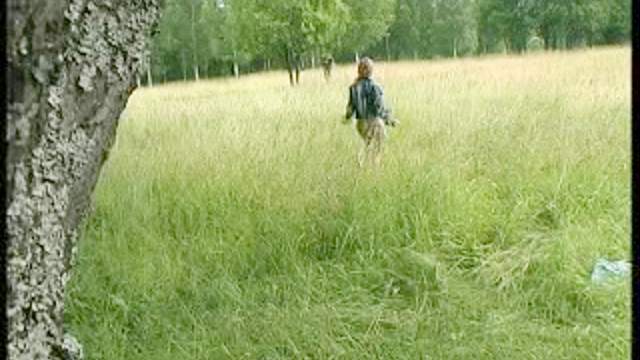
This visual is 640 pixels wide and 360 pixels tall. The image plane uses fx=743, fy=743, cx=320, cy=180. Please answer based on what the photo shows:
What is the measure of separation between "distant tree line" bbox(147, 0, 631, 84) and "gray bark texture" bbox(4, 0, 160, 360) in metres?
15.0

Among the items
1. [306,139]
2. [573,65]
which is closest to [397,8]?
[573,65]

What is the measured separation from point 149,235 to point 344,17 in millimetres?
18607

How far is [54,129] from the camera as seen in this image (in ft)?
3.83

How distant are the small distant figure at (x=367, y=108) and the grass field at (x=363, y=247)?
0.18 meters

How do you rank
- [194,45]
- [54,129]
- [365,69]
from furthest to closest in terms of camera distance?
[194,45]
[365,69]
[54,129]

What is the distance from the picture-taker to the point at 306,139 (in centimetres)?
589

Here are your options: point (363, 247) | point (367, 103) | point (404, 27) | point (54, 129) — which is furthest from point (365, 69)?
point (404, 27)

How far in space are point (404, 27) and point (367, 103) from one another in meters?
21.7

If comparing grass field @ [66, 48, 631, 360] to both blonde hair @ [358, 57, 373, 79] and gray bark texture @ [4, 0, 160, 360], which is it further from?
gray bark texture @ [4, 0, 160, 360]

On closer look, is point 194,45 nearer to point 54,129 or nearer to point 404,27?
point 404,27

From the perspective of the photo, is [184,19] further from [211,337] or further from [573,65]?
[211,337]

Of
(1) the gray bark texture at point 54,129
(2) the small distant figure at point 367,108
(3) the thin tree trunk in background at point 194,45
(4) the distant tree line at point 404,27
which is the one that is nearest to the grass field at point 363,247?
(2) the small distant figure at point 367,108

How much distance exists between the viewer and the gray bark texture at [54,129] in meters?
1.07

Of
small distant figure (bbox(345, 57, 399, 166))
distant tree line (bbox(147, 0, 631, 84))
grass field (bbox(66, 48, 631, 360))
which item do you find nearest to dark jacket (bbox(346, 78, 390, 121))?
small distant figure (bbox(345, 57, 399, 166))
